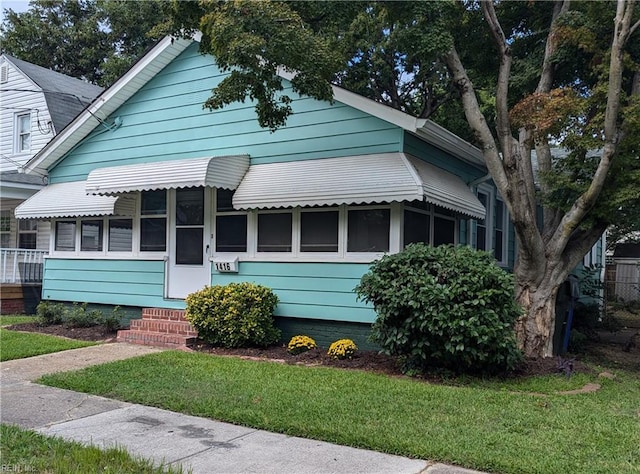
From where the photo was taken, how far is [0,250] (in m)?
13.8

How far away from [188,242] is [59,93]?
10.3 meters

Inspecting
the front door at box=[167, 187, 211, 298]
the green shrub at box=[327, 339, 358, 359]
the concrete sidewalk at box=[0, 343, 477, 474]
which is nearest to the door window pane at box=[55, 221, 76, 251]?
the front door at box=[167, 187, 211, 298]

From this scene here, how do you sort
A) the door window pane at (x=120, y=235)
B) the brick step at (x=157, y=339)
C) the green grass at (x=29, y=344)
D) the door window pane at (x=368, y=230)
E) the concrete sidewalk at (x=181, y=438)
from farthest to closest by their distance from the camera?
the door window pane at (x=120, y=235) < the brick step at (x=157, y=339) < the door window pane at (x=368, y=230) < the green grass at (x=29, y=344) < the concrete sidewalk at (x=181, y=438)

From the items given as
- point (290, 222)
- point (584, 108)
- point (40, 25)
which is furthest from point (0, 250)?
point (40, 25)

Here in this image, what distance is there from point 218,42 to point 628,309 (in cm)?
1651

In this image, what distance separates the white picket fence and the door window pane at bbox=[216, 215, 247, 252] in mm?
7093

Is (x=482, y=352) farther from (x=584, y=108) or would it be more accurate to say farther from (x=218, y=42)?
(x=218, y=42)

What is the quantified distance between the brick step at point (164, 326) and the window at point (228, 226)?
155 cm

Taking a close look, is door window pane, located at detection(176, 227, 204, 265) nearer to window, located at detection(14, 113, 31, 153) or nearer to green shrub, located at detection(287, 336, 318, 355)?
green shrub, located at detection(287, 336, 318, 355)

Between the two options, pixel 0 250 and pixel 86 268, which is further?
pixel 0 250

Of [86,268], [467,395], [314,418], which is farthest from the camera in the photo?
[86,268]

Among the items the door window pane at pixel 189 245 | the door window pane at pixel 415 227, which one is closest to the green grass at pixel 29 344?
the door window pane at pixel 189 245

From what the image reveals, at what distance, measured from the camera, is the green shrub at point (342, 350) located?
7.85 m

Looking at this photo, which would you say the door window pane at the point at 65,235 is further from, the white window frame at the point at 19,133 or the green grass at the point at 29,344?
the white window frame at the point at 19,133
